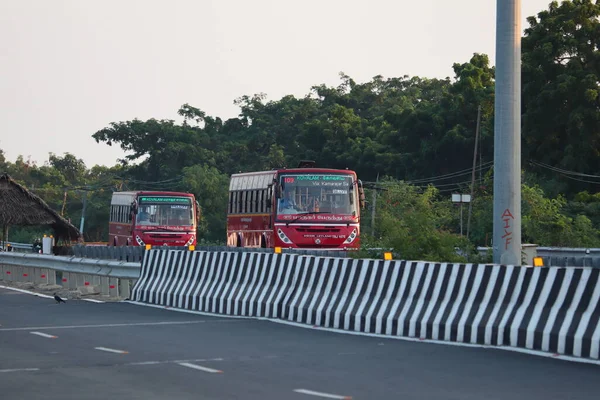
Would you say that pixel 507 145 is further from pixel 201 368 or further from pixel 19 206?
pixel 19 206

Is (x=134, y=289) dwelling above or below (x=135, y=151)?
below

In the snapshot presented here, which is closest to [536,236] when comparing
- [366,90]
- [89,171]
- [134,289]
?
[134,289]

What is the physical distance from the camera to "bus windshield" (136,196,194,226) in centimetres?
4550

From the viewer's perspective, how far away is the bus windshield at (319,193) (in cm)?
3284

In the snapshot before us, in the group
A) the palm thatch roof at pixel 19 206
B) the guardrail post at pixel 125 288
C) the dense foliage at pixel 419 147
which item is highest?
the dense foliage at pixel 419 147

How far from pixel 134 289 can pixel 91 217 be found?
77257 mm

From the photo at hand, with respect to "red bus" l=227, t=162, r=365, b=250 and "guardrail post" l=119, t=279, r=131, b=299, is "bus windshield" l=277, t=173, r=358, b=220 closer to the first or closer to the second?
"red bus" l=227, t=162, r=365, b=250

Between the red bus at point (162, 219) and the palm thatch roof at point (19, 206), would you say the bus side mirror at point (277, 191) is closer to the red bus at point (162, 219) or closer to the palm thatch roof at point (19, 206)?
the palm thatch roof at point (19, 206)

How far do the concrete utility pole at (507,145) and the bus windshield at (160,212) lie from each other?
3113cm

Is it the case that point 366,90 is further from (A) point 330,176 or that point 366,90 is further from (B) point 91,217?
(A) point 330,176

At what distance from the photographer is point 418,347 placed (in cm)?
1328

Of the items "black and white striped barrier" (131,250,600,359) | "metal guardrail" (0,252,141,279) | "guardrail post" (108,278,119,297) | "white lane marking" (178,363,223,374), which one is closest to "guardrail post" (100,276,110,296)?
"guardrail post" (108,278,119,297)

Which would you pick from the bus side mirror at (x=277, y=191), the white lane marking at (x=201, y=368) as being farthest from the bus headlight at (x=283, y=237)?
the white lane marking at (x=201, y=368)

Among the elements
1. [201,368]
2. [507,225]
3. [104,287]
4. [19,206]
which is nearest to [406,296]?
[507,225]
